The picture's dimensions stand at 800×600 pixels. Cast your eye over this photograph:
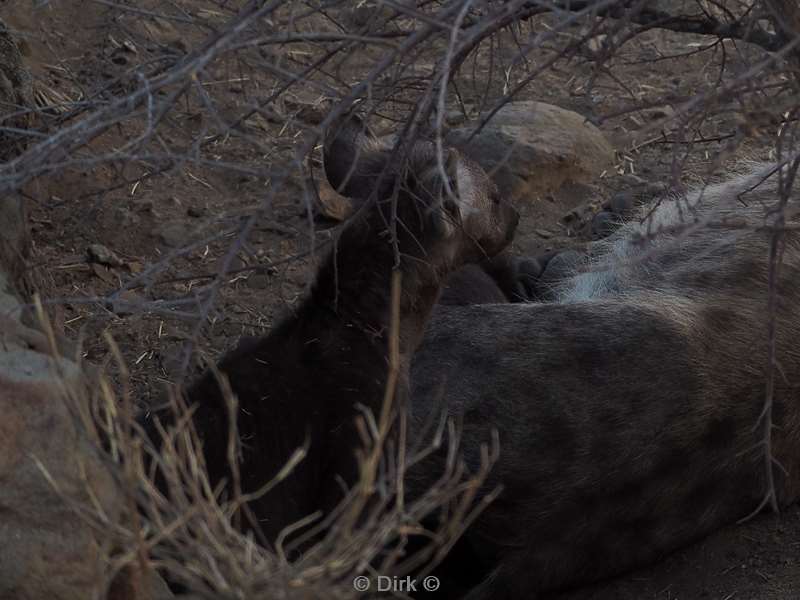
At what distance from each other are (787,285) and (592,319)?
0.84 metres

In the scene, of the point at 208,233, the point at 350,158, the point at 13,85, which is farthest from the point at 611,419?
the point at 13,85

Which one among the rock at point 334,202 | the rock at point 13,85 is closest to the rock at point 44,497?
the rock at point 13,85

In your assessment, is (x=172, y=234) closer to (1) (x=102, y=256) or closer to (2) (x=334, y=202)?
(1) (x=102, y=256)

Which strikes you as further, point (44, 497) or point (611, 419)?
point (611, 419)

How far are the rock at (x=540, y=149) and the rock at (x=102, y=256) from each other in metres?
1.89

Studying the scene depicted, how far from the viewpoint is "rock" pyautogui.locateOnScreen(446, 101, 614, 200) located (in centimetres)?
636

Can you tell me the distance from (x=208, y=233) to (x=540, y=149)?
6.10 ft

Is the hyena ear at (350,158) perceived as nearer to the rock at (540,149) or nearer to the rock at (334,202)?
the rock at (334,202)

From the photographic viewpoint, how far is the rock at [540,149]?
6.36m

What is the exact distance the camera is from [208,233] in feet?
18.9

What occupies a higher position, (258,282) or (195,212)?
(195,212)

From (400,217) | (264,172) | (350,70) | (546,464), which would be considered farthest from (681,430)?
(350,70)

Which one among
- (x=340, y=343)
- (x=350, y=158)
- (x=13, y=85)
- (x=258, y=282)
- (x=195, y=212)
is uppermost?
(x=13, y=85)

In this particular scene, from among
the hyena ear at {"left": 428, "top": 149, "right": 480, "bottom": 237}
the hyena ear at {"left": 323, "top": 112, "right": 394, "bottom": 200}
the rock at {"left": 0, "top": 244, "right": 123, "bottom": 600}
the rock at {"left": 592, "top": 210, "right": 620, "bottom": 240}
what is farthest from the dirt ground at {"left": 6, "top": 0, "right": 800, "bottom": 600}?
the rock at {"left": 0, "top": 244, "right": 123, "bottom": 600}
